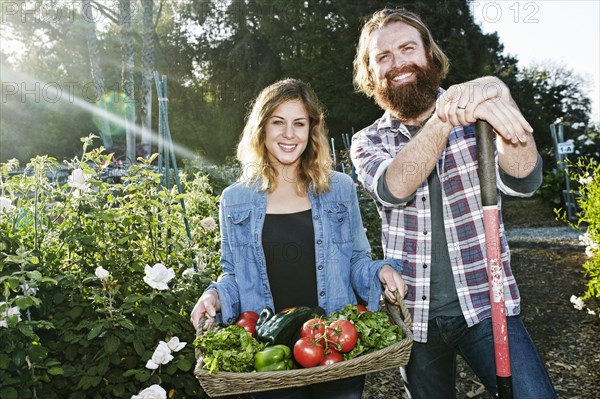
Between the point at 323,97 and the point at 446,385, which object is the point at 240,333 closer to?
the point at 446,385

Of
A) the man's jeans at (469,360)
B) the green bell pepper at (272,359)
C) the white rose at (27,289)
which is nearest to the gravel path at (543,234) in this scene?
the man's jeans at (469,360)

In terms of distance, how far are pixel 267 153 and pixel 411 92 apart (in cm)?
69

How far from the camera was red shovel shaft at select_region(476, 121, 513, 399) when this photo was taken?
1.51 meters

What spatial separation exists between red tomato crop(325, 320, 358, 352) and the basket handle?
180mm

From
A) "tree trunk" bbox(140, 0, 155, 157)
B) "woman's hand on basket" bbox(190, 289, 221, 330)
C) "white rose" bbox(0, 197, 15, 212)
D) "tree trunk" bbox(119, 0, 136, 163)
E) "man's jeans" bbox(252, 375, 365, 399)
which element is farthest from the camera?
"tree trunk" bbox(140, 0, 155, 157)

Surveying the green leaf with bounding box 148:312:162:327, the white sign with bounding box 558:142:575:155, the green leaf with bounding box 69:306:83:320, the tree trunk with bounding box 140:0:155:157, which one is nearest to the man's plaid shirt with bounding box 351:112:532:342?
the green leaf with bounding box 148:312:162:327

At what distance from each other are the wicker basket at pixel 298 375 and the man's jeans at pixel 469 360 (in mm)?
322

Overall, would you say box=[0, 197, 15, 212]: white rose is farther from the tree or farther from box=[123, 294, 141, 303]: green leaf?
the tree

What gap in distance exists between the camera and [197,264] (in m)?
3.40

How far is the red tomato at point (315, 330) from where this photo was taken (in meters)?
1.84

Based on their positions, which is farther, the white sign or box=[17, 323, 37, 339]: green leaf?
the white sign

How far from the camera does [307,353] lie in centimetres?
181

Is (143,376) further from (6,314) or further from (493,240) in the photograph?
(493,240)

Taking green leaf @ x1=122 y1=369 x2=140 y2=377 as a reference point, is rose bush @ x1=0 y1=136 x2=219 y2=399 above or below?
above
